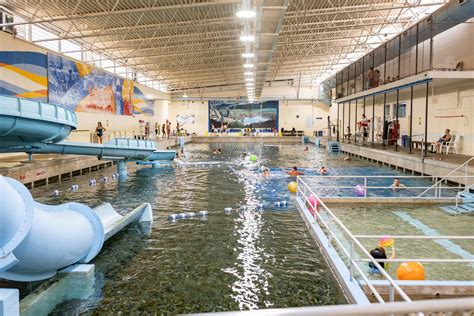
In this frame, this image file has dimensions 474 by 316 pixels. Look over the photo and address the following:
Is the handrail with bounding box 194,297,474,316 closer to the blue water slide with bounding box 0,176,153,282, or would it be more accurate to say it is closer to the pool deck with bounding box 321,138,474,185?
the blue water slide with bounding box 0,176,153,282

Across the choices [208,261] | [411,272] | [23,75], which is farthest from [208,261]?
[23,75]

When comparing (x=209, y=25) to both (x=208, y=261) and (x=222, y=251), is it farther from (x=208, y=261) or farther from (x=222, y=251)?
(x=208, y=261)

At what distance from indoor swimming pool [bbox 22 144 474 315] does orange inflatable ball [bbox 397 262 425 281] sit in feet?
3.23

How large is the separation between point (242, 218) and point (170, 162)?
14642mm

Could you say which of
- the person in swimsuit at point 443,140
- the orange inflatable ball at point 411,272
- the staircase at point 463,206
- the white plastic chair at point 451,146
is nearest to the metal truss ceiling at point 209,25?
the person in swimsuit at point 443,140

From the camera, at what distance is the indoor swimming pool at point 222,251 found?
21.9ft

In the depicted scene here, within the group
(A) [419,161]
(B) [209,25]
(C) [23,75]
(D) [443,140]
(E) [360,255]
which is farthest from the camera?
(B) [209,25]

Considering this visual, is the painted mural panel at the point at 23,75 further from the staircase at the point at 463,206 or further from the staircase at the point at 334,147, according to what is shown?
the staircase at the point at 334,147

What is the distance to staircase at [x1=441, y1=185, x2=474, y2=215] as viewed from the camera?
39.3 feet

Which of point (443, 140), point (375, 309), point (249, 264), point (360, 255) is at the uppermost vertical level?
point (443, 140)

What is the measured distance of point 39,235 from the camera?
19.2 ft

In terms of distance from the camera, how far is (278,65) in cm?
4181

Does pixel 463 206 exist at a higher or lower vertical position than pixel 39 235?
lower

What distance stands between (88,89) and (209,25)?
10027 mm
